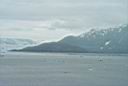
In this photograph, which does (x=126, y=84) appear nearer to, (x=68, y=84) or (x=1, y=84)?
(x=68, y=84)

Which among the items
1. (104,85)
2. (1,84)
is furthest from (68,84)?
(1,84)

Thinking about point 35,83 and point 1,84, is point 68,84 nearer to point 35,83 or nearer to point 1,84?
point 35,83

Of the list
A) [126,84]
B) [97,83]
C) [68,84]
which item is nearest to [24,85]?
[68,84]

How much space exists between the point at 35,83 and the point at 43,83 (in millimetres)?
1229

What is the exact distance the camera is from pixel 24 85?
6825 cm

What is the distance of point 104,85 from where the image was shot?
6850 centimetres

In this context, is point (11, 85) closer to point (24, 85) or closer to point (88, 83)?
point (24, 85)

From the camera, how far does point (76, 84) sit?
70.0 meters

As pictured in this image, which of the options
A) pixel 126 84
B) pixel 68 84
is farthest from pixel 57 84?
pixel 126 84

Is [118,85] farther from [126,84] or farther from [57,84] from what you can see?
[57,84]

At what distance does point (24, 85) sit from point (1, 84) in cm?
362

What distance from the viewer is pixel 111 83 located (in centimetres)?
7212

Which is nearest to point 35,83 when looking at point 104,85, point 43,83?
point 43,83

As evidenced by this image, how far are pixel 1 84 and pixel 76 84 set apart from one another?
11183mm
